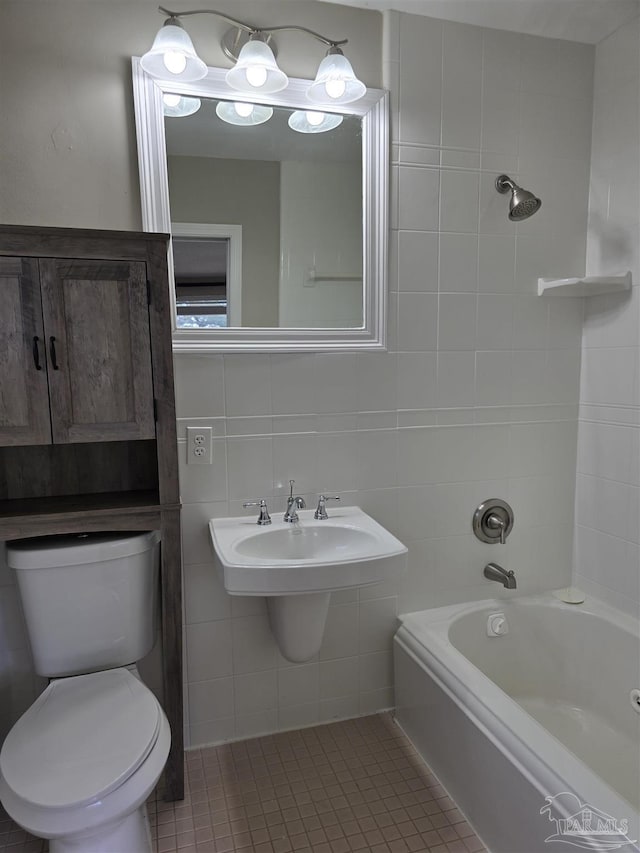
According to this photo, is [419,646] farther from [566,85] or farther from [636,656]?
[566,85]

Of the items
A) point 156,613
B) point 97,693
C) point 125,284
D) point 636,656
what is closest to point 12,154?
point 125,284

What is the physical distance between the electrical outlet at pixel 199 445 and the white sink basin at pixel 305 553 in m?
0.21

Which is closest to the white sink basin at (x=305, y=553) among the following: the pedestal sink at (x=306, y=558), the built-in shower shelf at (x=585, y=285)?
the pedestal sink at (x=306, y=558)

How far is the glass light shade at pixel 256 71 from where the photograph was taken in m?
1.64

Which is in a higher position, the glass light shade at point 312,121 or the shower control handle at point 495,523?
the glass light shade at point 312,121

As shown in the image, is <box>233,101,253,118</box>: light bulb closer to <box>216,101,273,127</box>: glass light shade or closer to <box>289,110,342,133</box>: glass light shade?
<box>216,101,273,127</box>: glass light shade

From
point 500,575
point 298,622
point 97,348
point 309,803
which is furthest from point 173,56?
point 309,803

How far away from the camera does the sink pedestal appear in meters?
1.76

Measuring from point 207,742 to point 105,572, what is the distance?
0.80 meters

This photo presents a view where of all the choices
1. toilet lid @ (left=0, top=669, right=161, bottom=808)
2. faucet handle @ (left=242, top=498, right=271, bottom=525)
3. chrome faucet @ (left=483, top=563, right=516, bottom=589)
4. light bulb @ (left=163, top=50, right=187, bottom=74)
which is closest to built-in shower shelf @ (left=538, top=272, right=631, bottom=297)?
→ chrome faucet @ (left=483, top=563, right=516, bottom=589)

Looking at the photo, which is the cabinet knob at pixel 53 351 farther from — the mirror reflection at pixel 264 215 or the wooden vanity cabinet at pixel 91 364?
the mirror reflection at pixel 264 215

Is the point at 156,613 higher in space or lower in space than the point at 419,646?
higher

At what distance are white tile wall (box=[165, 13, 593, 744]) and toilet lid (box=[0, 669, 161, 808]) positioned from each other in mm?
424

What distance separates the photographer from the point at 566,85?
2055 mm
